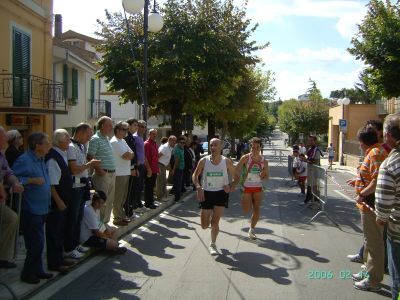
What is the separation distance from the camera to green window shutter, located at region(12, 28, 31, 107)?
14.9m

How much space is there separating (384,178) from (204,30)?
1358cm

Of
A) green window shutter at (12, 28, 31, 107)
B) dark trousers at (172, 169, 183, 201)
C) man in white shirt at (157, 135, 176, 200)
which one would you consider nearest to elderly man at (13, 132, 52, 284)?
man in white shirt at (157, 135, 176, 200)

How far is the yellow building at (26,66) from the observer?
1432 centimetres

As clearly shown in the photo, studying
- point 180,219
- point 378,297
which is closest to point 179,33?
point 180,219

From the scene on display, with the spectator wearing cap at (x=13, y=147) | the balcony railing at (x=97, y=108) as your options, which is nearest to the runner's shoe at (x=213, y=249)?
the spectator wearing cap at (x=13, y=147)

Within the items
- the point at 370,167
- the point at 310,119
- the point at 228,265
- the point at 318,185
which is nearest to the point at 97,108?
the point at 318,185

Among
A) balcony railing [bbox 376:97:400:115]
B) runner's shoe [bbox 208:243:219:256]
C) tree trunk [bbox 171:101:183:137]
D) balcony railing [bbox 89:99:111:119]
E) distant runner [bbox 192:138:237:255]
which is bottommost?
runner's shoe [bbox 208:243:219:256]

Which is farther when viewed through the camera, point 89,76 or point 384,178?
point 89,76

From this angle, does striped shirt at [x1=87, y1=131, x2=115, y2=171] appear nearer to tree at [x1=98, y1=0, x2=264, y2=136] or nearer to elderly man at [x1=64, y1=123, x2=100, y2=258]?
elderly man at [x1=64, y1=123, x2=100, y2=258]

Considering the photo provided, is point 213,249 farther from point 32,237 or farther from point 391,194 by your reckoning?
point 391,194

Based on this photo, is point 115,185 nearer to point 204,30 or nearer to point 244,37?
point 204,30

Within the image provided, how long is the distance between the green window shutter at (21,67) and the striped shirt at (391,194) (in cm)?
1231

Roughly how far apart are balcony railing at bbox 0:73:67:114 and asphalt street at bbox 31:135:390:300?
256 inches

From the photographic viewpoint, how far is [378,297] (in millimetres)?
5867
